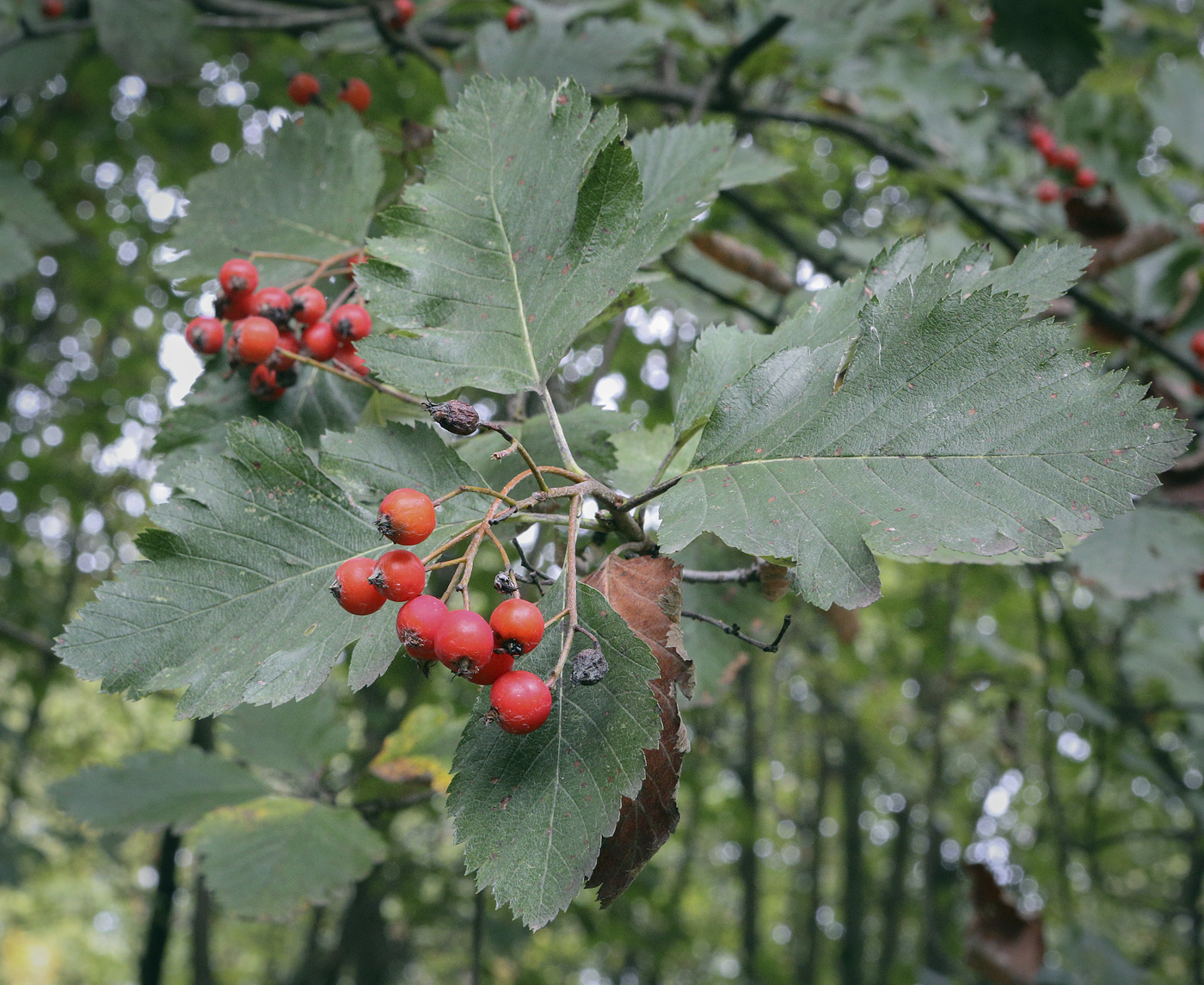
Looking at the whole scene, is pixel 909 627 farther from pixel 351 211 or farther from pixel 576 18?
pixel 351 211

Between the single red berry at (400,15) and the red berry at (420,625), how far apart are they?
248 cm

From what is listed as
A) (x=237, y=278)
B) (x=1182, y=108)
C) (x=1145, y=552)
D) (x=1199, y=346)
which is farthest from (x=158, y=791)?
(x=1182, y=108)

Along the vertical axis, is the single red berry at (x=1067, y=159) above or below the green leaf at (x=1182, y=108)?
below

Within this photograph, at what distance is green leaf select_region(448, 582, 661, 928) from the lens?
0.98m

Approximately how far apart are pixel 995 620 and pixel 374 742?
6.48 metres

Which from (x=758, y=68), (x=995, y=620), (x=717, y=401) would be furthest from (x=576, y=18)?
(x=995, y=620)

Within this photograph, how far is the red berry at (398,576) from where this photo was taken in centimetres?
103

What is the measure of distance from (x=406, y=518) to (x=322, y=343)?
670 millimetres

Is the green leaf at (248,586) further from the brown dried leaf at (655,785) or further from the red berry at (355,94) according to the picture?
the red berry at (355,94)

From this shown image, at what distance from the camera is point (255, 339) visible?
1494 millimetres

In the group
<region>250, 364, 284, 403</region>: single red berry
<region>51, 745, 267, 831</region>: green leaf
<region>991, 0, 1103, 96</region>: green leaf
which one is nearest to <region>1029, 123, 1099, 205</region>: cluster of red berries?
<region>991, 0, 1103, 96</region>: green leaf

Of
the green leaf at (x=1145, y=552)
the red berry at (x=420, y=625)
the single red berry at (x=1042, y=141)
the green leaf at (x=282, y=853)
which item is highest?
the single red berry at (x=1042, y=141)

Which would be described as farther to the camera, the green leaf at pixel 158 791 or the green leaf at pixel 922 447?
the green leaf at pixel 158 791

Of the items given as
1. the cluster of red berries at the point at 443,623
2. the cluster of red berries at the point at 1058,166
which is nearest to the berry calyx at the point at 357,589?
the cluster of red berries at the point at 443,623
